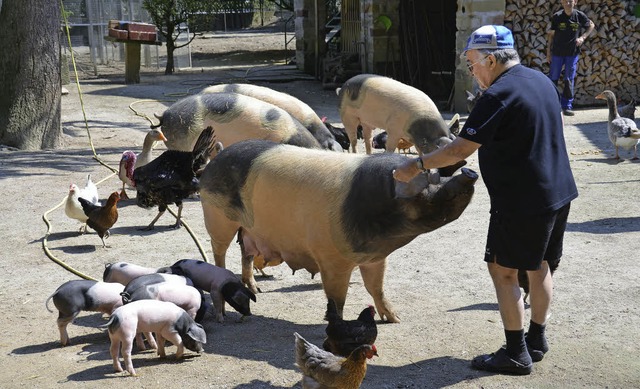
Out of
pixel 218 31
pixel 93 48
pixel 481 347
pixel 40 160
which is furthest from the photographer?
pixel 218 31

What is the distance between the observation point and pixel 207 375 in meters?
4.31

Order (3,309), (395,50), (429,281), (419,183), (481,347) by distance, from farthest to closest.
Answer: (395,50), (429,281), (3,309), (481,347), (419,183)

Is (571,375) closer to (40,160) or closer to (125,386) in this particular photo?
(125,386)

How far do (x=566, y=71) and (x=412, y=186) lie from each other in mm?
11202

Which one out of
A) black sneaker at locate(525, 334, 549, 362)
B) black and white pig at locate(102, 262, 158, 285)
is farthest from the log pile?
black sneaker at locate(525, 334, 549, 362)

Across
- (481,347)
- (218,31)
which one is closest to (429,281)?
(481,347)

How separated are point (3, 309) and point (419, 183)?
9.98 feet

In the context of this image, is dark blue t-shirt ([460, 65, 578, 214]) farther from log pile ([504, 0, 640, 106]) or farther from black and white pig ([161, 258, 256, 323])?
log pile ([504, 0, 640, 106])

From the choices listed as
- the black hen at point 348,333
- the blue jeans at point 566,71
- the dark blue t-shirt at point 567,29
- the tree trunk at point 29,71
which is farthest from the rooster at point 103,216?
the blue jeans at point 566,71

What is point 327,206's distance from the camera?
181 inches

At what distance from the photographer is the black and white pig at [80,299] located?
463 centimetres

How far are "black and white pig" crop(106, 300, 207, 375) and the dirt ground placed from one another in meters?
0.10

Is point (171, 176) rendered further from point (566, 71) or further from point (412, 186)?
point (566, 71)

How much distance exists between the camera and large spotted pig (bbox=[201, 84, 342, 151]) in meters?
8.58
